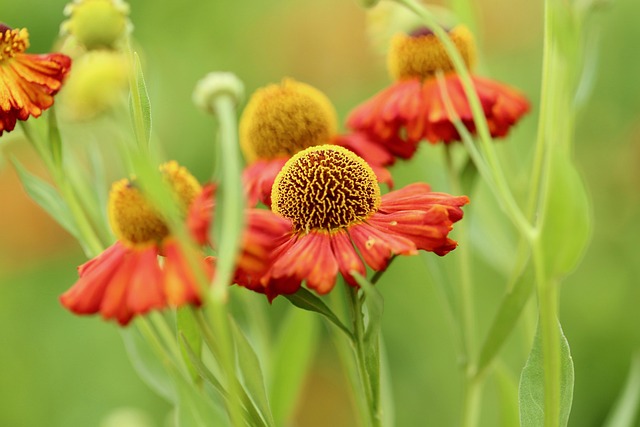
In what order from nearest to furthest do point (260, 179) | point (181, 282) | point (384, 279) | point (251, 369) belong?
point (181, 282)
point (251, 369)
point (260, 179)
point (384, 279)

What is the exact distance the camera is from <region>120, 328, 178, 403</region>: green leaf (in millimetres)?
535

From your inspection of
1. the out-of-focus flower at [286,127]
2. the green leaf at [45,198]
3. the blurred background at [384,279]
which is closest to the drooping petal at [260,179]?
the out-of-focus flower at [286,127]

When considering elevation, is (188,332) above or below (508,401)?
above

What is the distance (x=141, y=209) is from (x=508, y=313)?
20 centimetres

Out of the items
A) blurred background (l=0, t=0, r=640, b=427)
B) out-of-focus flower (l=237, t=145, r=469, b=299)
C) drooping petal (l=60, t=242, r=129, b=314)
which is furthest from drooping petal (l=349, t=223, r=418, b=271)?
blurred background (l=0, t=0, r=640, b=427)

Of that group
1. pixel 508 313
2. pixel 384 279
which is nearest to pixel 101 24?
pixel 508 313

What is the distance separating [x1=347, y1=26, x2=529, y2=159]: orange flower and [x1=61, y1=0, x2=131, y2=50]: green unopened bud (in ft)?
0.55

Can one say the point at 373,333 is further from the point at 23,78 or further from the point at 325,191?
the point at 23,78

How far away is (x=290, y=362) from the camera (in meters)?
0.57

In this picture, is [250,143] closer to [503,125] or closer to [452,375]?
[503,125]

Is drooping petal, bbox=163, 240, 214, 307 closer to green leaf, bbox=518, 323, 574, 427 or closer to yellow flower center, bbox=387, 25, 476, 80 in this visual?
green leaf, bbox=518, 323, 574, 427

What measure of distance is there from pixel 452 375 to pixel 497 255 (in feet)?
1.25

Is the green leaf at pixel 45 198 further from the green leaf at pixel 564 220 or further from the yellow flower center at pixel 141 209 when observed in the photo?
the green leaf at pixel 564 220

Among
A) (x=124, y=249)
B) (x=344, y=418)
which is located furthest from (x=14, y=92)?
(x=344, y=418)
